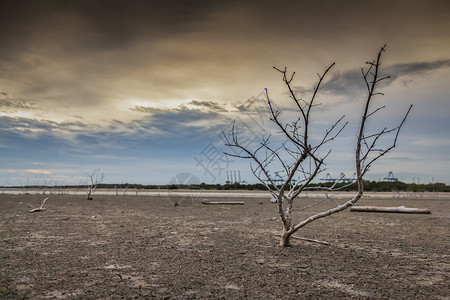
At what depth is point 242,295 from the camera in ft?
16.2

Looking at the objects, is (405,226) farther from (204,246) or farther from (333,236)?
(204,246)

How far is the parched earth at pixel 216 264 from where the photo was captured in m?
5.16

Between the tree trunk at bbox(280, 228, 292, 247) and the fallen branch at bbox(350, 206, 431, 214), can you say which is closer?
the tree trunk at bbox(280, 228, 292, 247)

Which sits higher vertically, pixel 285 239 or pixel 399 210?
pixel 399 210

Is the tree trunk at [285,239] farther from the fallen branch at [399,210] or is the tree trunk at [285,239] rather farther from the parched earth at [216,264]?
the fallen branch at [399,210]

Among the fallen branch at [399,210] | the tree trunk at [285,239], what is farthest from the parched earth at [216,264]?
the fallen branch at [399,210]

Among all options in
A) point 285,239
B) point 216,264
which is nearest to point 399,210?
point 285,239

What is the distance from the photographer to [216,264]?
6.79 m

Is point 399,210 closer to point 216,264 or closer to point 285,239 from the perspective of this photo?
point 285,239

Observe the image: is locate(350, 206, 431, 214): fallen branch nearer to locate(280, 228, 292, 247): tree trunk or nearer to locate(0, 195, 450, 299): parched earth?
locate(0, 195, 450, 299): parched earth

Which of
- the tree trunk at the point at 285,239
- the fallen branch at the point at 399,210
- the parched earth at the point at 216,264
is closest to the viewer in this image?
the parched earth at the point at 216,264

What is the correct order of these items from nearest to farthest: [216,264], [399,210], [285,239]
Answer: [216,264] < [285,239] < [399,210]

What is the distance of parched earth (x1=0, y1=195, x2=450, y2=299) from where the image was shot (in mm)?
5160

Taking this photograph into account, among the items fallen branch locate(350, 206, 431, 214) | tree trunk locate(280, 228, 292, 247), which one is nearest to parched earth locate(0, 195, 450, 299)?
tree trunk locate(280, 228, 292, 247)
